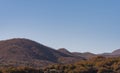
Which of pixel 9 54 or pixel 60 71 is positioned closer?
pixel 60 71

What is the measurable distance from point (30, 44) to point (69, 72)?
9850cm

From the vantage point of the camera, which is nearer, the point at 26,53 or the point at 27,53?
the point at 26,53

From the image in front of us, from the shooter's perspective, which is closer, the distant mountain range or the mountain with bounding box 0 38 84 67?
the distant mountain range

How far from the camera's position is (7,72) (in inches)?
1378

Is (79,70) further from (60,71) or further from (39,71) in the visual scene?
(39,71)

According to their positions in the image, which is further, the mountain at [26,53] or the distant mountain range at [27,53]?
the mountain at [26,53]

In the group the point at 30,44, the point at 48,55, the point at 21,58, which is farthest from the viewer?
the point at 30,44

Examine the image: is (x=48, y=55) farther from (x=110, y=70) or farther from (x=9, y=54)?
(x=110, y=70)

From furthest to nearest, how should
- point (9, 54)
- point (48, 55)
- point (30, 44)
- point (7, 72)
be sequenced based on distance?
point (30, 44) → point (48, 55) → point (9, 54) → point (7, 72)

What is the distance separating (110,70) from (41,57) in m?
79.6

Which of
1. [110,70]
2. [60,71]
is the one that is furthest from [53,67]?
[110,70]

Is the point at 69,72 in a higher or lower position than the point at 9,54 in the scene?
lower

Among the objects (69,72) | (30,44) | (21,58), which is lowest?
(69,72)

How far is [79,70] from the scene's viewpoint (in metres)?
39.4
